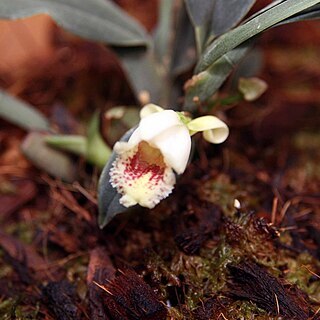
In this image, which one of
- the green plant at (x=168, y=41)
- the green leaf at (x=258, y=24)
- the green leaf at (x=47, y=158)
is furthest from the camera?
the green leaf at (x=47, y=158)

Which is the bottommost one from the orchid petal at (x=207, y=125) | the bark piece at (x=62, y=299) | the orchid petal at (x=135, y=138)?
the bark piece at (x=62, y=299)

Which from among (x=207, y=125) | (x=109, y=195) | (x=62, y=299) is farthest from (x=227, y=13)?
(x=62, y=299)

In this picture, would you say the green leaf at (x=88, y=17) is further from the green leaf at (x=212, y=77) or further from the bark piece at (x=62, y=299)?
the bark piece at (x=62, y=299)

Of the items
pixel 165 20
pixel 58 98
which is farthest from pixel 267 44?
pixel 58 98

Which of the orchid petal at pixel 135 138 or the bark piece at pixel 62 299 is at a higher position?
the orchid petal at pixel 135 138

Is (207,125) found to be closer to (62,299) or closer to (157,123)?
(157,123)

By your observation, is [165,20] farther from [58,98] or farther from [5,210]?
[5,210]

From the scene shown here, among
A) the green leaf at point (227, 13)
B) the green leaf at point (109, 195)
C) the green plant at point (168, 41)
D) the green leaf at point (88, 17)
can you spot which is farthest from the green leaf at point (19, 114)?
the green leaf at point (227, 13)
